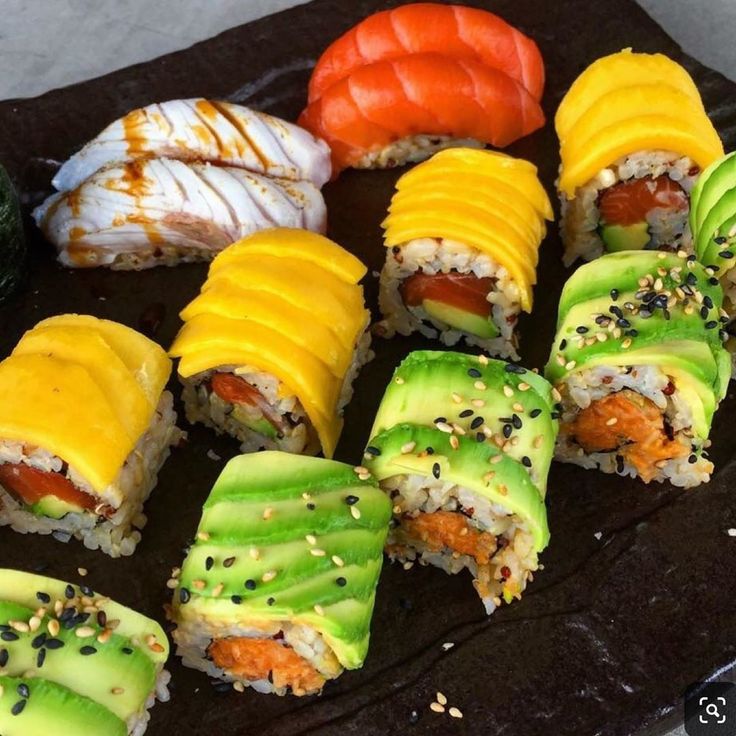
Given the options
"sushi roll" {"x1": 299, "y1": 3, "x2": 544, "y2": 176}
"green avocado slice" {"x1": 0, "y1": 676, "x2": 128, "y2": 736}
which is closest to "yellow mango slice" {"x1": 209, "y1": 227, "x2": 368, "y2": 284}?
"sushi roll" {"x1": 299, "y1": 3, "x2": 544, "y2": 176}

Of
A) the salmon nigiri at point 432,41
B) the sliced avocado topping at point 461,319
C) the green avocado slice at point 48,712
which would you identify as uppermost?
the salmon nigiri at point 432,41

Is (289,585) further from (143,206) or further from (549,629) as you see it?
(143,206)

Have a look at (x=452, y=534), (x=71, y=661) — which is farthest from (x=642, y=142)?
(x=71, y=661)

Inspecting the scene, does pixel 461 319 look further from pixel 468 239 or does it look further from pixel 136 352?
pixel 136 352

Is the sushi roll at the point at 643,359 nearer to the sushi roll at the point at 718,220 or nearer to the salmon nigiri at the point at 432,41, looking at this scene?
the sushi roll at the point at 718,220

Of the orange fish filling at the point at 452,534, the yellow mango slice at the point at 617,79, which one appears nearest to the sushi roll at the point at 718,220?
the yellow mango slice at the point at 617,79

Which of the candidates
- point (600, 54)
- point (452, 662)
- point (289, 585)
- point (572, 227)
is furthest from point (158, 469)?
point (600, 54)
